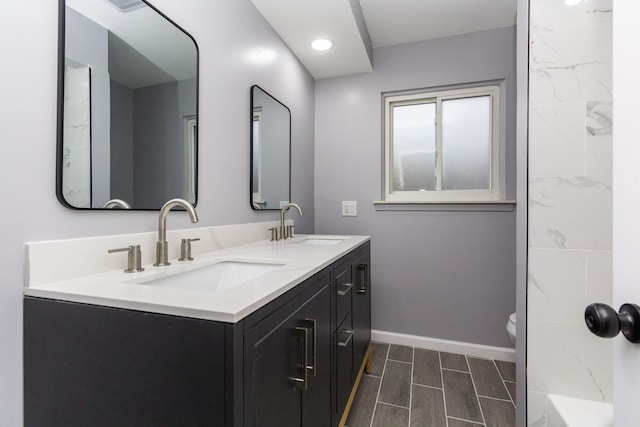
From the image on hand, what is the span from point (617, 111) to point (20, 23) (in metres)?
1.31

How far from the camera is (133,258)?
0.91 m

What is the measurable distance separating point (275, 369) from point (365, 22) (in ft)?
7.45

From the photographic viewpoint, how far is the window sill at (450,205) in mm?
2086

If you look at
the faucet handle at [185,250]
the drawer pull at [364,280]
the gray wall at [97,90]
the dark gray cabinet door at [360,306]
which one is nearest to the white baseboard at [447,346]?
the dark gray cabinet door at [360,306]

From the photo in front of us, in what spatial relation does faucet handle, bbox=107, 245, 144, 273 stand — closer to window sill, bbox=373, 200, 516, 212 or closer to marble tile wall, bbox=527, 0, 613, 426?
marble tile wall, bbox=527, 0, 613, 426

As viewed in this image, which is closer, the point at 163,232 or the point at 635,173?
the point at 635,173

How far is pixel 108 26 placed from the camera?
91 centimetres

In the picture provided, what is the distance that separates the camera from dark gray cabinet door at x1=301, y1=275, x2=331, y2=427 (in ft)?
2.95

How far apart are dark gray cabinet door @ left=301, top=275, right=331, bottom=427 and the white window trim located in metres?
1.45

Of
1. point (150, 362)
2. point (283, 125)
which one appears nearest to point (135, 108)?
point (150, 362)

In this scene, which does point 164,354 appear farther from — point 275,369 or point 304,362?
point 304,362

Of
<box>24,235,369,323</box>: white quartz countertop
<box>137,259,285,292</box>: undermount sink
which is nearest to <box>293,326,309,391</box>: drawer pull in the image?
<box>24,235,369,323</box>: white quartz countertop

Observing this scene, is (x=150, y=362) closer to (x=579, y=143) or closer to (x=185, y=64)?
(x=185, y=64)

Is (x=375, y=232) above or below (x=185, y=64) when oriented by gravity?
below
